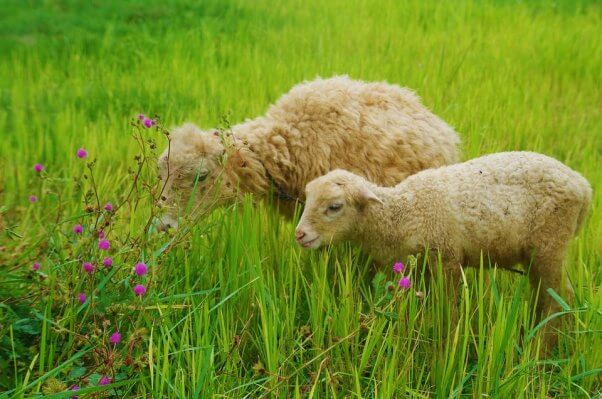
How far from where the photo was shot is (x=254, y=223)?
2834mm

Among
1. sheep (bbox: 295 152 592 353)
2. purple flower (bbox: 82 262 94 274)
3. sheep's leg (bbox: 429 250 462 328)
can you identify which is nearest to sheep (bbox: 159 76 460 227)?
sheep (bbox: 295 152 592 353)

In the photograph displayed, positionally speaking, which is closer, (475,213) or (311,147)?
(475,213)

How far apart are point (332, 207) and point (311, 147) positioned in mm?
782

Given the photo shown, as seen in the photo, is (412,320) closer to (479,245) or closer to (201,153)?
(479,245)

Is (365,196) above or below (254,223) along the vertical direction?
above

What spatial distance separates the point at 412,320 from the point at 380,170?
1112 mm

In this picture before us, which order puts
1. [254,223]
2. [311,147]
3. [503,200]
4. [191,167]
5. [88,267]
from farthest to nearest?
[311,147] → [191,167] → [254,223] → [503,200] → [88,267]

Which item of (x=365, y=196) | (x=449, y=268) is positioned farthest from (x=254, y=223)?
(x=449, y=268)

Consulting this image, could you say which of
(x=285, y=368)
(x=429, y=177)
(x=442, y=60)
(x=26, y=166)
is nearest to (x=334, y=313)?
(x=285, y=368)

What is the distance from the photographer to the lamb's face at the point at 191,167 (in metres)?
3.22

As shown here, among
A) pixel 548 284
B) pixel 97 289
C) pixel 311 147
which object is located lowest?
pixel 548 284

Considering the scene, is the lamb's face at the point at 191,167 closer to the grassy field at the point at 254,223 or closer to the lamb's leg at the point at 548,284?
the grassy field at the point at 254,223

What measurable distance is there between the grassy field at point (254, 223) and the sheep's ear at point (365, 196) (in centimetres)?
24

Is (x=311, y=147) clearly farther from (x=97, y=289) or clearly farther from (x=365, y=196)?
(x=97, y=289)
